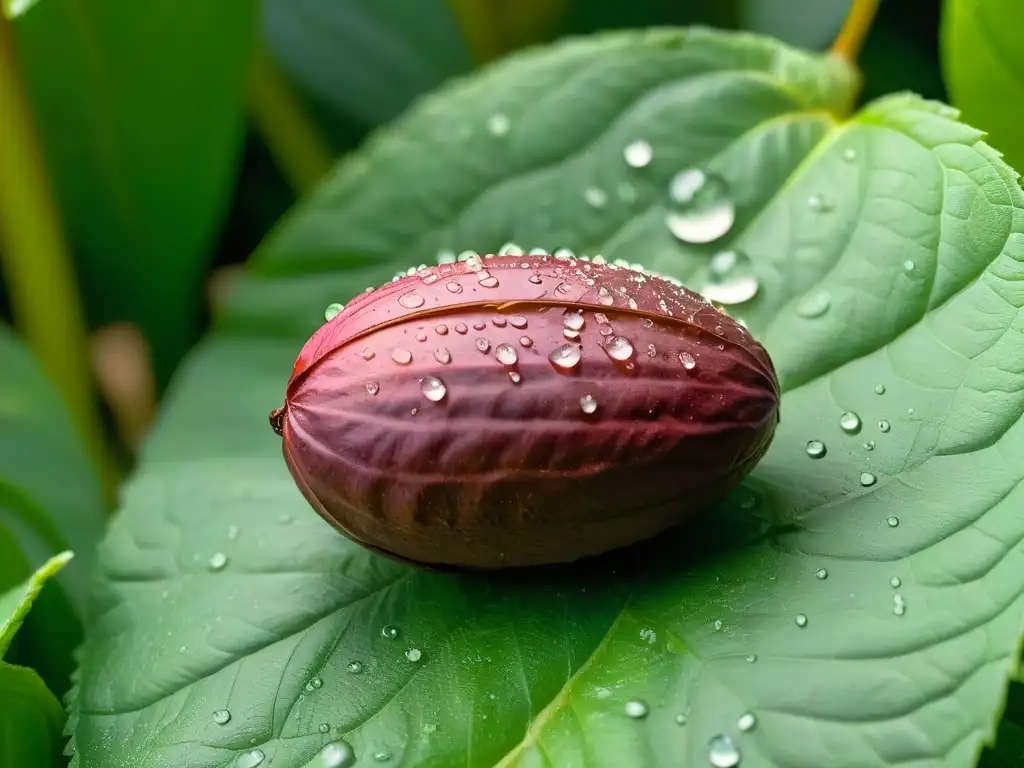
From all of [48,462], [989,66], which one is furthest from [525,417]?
[48,462]

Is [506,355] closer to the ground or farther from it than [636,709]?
farther from it

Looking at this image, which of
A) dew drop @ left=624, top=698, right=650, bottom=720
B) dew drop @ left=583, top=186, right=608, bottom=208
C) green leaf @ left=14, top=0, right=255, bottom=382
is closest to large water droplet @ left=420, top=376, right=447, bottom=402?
dew drop @ left=624, top=698, right=650, bottom=720

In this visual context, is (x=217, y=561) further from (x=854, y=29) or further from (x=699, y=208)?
(x=854, y=29)

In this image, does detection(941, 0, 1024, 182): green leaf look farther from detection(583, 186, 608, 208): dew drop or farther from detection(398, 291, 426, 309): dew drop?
detection(398, 291, 426, 309): dew drop

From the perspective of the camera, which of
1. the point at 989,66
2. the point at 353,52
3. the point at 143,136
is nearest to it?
the point at 989,66

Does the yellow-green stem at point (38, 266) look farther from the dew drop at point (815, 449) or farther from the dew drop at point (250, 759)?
the dew drop at point (815, 449)

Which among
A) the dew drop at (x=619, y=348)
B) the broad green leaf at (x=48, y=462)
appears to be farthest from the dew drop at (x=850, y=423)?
the broad green leaf at (x=48, y=462)

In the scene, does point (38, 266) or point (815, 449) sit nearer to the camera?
point (815, 449)
